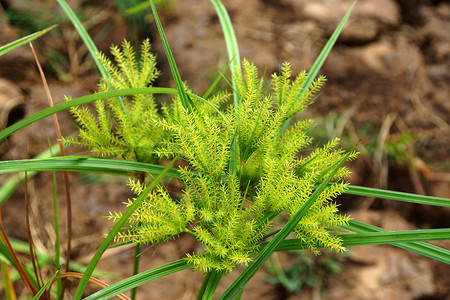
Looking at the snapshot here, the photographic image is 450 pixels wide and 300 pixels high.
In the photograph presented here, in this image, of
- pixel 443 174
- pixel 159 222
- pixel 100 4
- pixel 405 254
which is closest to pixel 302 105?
pixel 159 222

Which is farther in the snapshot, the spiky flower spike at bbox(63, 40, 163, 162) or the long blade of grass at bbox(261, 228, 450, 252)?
the spiky flower spike at bbox(63, 40, 163, 162)

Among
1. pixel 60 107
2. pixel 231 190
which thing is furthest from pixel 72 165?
pixel 231 190

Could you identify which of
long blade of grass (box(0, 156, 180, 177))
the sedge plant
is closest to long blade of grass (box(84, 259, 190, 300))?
the sedge plant

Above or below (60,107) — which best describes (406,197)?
below

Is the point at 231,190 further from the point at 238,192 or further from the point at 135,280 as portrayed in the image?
the point at 135,280

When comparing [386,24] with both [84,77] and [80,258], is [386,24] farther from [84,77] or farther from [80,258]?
[80,258]

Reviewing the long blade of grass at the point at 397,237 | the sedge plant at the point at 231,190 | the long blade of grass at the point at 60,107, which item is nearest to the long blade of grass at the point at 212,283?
the sedge plant at the point at 231,190

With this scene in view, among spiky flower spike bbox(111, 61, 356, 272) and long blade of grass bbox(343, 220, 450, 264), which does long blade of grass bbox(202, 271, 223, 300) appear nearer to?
spiky flower spike bbox(111, 61, 356, 272)

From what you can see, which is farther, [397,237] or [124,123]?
[124,123]
